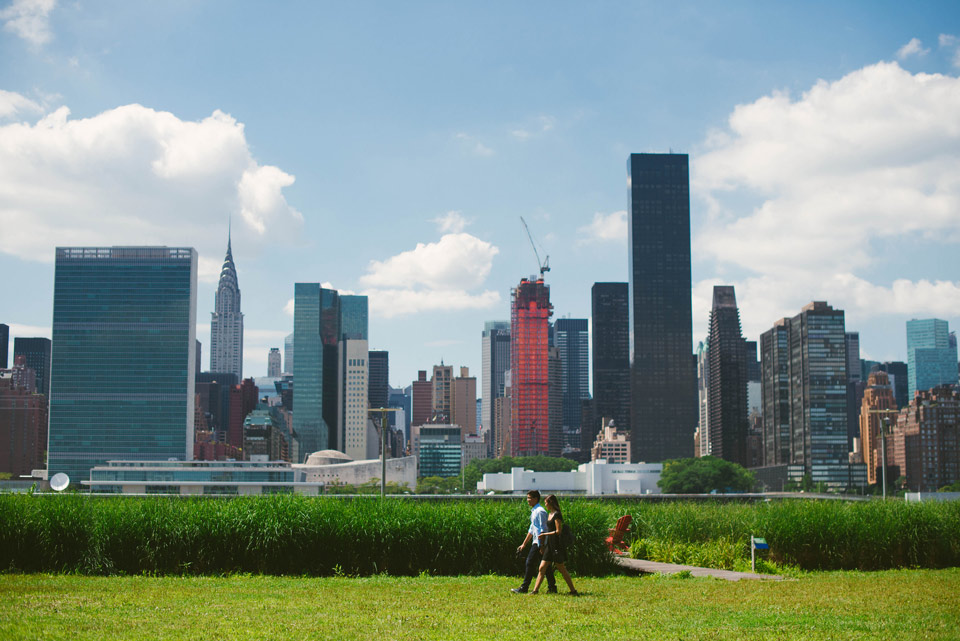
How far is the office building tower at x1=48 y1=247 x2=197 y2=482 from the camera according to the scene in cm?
18962

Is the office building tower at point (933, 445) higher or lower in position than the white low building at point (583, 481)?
higher

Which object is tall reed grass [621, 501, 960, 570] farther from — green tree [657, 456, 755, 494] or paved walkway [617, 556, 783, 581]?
green tree [657, 456, 755, 494]

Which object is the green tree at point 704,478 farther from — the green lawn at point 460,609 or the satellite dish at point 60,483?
the green lawn at point 460,609

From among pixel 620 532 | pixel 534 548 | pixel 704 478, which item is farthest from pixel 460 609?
pixel 704 478

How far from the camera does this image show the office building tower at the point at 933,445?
186125 mm

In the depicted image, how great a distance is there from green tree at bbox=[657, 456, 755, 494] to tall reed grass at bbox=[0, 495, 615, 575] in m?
158

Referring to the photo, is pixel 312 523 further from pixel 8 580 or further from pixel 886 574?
pixel 886 574

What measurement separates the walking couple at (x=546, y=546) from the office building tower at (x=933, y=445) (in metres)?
187

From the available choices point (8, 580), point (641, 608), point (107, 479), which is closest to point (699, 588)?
point (641, 608)

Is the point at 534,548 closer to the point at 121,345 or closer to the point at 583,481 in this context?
the point at 583,481

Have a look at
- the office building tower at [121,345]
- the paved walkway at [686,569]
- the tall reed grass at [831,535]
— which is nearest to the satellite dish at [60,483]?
the tall reed grass at [831,535]

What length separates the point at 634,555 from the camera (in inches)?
→ 1158

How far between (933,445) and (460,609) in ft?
643

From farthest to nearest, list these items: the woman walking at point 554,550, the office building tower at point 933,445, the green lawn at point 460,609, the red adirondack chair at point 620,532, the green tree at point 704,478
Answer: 1. the office building tower at point 933,445
2. the green tree at point 704,478
3. the red adirondack chair at point 620,532
4. the woman walking at point 554,550
5. the green lawn at point 460,609
